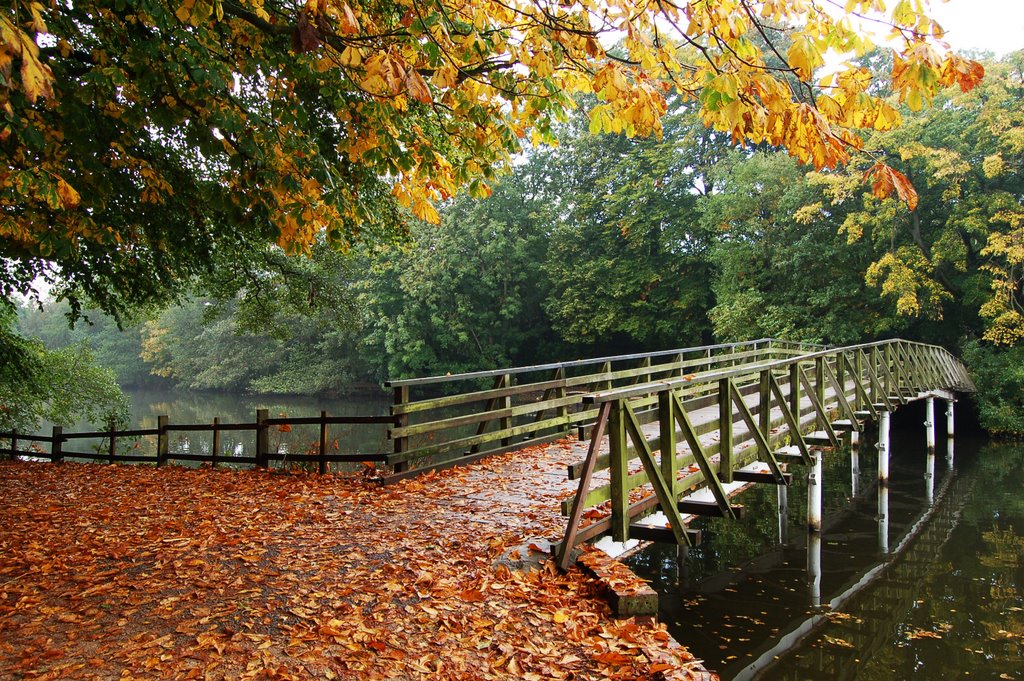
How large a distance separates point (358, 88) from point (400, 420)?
174 inches

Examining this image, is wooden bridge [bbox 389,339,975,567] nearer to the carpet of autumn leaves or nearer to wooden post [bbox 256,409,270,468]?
the carpet of autumn leaves

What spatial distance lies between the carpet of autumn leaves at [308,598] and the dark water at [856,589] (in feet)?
9.96

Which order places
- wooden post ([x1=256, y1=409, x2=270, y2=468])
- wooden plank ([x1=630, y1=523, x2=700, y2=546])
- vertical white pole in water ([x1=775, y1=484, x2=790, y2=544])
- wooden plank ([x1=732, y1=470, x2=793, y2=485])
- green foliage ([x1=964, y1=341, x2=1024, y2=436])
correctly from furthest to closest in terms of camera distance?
green foliage ([x1=964, y1=341, x2=1024, y2=436])
vertical white pole in water ([x1=775, y1=484, x2=790, y2=544])
wooden post ([x1=256, y1=409, x2=270, y2=468])
wooden plank ([x1=732, y1=470, x2=793, y2=485])
wooden plank ([x1=630, y1=523, x2=700, y2=546])

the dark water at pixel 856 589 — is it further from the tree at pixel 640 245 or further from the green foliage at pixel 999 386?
the tree at pixel 640 245

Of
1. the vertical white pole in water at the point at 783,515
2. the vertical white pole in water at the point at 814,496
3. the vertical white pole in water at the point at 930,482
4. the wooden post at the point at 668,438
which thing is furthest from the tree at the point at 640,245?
the wooden post at the point at 668,438

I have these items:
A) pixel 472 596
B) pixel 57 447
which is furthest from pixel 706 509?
pixel 57 447

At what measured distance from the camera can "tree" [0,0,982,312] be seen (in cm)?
349

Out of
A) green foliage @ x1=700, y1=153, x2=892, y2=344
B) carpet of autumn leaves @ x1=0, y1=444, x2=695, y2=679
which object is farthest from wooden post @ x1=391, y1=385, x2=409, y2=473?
green foliage @ x1=700, y1=153, x2=892, y2=344

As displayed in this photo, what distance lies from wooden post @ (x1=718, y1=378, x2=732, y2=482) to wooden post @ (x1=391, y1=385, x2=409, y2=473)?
12.5 feet

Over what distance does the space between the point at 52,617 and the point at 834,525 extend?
43.0 ft

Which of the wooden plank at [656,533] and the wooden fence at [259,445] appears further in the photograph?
the wooden fence at [259,445]

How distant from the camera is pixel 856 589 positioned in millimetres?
9555

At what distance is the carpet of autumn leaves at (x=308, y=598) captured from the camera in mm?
3914

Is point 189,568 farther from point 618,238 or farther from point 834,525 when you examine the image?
point 618,238
